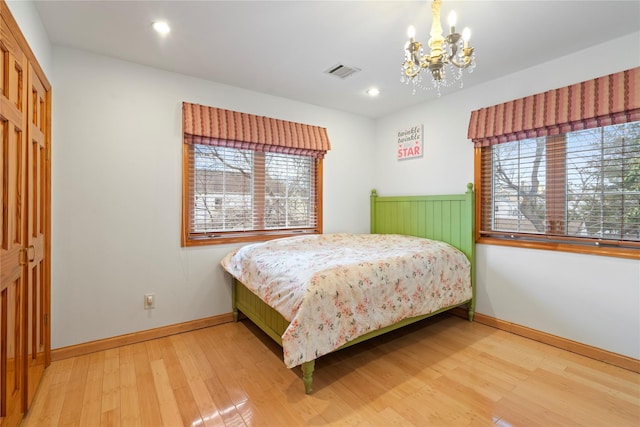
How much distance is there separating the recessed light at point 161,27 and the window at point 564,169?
2746 mm

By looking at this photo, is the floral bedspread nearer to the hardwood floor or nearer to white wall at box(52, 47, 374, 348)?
the hardwood floor

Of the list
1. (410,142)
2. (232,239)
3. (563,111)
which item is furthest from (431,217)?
(232,239)

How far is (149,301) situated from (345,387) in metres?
1.81

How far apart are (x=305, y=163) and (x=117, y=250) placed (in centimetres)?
207

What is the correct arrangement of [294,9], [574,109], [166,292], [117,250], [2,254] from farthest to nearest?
[166,292], [117,250], [574,109], [294,9], [2,254]

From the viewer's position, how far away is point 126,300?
252cm

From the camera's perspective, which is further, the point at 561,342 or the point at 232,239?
the point at 232,239

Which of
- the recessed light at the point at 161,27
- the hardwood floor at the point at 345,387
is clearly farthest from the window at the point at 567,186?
the recessed light at the point at 161,27

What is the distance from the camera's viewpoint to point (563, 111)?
7.77 feet

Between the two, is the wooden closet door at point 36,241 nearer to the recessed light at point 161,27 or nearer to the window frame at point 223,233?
the recessed light at point 161,27

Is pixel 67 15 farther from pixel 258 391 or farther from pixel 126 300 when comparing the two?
pixel 258 391

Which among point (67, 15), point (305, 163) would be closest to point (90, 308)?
point (67, 15)

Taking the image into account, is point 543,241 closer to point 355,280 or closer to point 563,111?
point 563,111

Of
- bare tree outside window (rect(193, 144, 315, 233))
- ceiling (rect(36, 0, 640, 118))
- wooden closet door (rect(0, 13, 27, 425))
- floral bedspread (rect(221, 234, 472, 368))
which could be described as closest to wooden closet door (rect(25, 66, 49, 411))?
wooden closet door (rect(0, 13, 27, 425))
